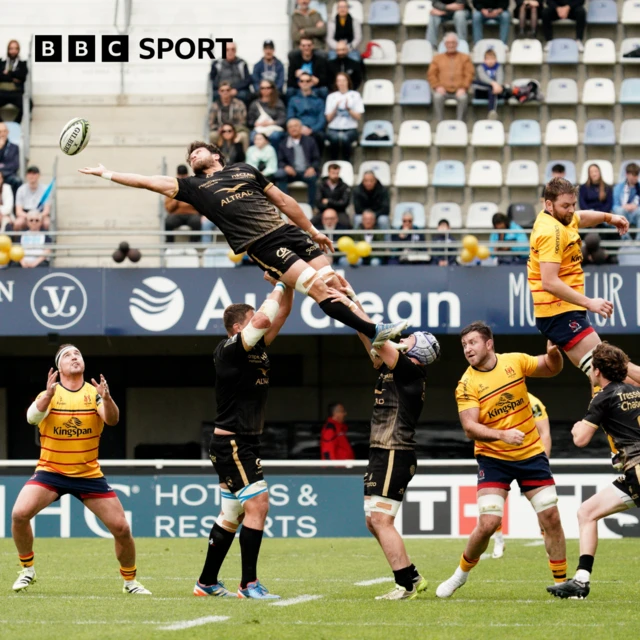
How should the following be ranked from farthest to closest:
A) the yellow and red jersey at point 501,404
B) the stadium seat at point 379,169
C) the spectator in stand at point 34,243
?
the stadium seat at point 379,169 → the spectator in stand at point 34,243 → the yellow and red jersey at point 501,404

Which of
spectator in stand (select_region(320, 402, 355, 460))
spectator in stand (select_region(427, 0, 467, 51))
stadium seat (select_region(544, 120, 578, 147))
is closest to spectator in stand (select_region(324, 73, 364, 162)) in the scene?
spectator in stand (select_region(427, 0, 467, 51))

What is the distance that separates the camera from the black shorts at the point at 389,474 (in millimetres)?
8688

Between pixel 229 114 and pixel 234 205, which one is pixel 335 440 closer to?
pixel 229 114

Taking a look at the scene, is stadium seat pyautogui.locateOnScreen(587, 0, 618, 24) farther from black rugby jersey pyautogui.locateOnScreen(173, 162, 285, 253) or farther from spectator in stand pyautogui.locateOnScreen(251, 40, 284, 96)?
black rugby jersey pyautogui.locateOnScreen(173, 162, 285, 253)

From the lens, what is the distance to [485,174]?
21938 millimetres

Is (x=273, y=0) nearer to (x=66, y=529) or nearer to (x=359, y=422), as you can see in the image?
(x=359, y=422)

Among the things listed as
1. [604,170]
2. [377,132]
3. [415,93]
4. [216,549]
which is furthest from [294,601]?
[415,93]

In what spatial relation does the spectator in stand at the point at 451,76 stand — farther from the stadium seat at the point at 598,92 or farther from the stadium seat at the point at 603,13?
the stadium seat at the point at 603,13

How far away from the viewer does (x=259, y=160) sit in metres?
19.9

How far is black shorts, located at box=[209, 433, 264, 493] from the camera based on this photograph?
352 inches

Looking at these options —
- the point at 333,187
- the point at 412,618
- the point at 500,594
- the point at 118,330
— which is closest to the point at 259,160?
the point at 333,187

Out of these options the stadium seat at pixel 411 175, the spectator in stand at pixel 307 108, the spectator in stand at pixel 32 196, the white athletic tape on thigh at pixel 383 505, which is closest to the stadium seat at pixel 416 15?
the stadium seat at pixel 411 175

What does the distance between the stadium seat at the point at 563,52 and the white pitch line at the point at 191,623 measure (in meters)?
17.5

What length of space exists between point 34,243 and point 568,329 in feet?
36.9
